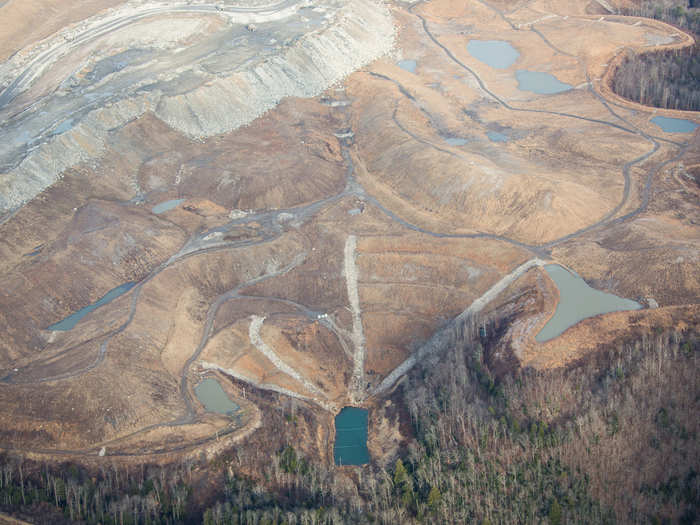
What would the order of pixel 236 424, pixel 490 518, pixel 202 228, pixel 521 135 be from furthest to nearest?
pixel 521 135 < pixel 202 228 < pixel 236 424 < pixel 490 518

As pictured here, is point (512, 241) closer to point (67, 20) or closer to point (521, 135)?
point (521, 135)

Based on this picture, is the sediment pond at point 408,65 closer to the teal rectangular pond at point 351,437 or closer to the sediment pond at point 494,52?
the sediment pond at point 494,52

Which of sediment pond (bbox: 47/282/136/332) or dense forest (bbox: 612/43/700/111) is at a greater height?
dense forest (bbox: 612/43/700/111)

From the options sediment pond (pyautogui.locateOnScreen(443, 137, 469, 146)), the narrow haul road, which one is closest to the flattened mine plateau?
the narrow haul road

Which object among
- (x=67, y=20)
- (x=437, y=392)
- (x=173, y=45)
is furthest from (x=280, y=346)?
(x=67, y=20)

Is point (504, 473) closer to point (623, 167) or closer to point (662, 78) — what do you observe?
point (623, 167)

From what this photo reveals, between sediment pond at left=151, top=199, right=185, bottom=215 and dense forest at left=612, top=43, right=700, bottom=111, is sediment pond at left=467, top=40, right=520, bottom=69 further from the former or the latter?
sediment pond at left=151, top=199, right=185, bottom=215

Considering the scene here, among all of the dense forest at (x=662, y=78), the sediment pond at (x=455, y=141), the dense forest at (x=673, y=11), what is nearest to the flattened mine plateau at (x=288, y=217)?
the sediment pond at (x=455, y=141)
